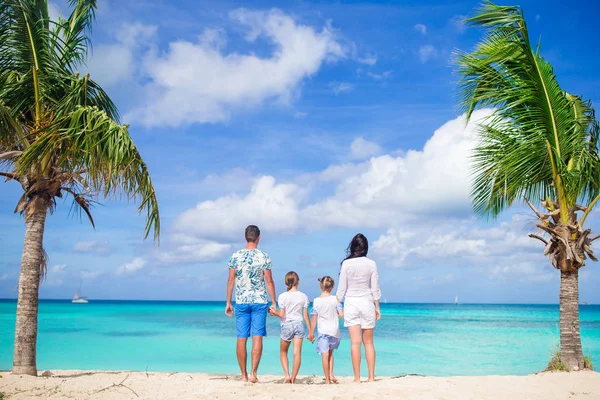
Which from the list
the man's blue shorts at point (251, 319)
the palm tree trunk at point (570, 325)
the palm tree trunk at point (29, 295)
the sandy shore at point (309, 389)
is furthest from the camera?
the palm tree trunk at point (570, 325)

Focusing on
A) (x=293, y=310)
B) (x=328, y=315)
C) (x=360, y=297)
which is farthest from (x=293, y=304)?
(x=360, y=297)

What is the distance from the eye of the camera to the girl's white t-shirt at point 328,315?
274 inches

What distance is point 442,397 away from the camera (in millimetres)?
5879

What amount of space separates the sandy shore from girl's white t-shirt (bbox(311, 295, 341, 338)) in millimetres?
723

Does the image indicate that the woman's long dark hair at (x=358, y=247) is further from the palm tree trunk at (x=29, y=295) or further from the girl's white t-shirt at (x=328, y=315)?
the palm tree trunk at (x=29, y=295)

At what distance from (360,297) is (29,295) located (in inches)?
195

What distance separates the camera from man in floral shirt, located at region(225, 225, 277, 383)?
6.45m

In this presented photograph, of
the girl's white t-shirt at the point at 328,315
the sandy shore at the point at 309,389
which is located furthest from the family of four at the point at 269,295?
the sandy shore at the point at 309,389

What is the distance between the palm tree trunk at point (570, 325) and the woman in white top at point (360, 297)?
401 centimetres

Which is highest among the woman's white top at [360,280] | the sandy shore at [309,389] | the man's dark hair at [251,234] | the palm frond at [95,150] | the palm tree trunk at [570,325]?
the palm frond at [95,150]

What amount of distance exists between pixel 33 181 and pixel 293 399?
527 centimetres

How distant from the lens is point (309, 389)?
6133mm

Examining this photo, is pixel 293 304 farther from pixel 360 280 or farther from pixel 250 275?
pixel 360 280

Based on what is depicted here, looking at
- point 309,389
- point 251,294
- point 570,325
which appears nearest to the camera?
point 309,389
